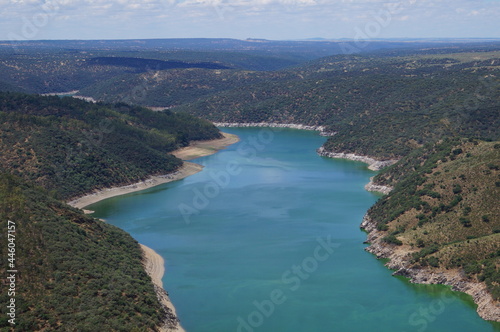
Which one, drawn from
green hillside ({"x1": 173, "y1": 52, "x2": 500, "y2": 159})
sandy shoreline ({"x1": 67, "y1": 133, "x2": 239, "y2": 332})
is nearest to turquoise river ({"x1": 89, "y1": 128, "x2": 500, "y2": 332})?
sandy shoreline ({"x1": 67, "y1": 133, "x2": 239, "y2": 332})

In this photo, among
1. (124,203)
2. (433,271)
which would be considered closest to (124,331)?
(433,271)

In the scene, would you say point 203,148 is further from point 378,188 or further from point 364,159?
point 378,188

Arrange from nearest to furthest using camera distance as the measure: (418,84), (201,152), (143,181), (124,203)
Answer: (124,203) → (143,181) → (201,152) → (418,84)

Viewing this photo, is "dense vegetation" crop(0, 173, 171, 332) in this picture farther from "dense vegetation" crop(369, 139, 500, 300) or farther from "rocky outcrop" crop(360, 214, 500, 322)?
"dense vegetation" crop(369, 139, 500, 300)

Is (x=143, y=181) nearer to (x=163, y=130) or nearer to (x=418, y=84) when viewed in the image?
(x=163, y=130)

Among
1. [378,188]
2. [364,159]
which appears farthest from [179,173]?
[378,188]

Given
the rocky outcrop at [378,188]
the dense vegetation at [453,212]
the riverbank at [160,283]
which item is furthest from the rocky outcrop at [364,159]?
the riverbank at [160,283]

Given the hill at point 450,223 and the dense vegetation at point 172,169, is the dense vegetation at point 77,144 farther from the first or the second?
the hill at point 450,223
